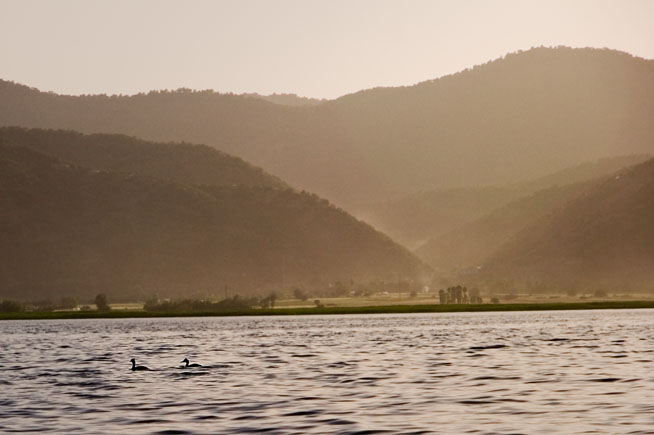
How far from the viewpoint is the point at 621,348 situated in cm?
7975

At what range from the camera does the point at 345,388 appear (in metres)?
52.7

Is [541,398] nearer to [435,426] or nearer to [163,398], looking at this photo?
[435,426]

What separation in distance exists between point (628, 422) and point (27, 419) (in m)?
23.8

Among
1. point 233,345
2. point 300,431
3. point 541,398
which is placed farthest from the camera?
point 233,345

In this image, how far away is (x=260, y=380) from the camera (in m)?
Result: 58.9

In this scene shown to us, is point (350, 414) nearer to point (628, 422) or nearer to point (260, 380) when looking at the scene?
point (628, 422)

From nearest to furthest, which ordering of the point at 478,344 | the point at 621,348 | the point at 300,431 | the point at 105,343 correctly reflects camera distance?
1. the point at 300,431
2. the point at 621,348
3. the point at 478,344
4. the point at 105,343

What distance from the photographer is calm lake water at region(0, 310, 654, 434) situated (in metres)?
39.6

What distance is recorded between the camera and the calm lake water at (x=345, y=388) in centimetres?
3956

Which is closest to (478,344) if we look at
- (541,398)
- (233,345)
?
(233,345)

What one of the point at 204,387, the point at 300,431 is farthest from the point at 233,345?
the point at 300,431

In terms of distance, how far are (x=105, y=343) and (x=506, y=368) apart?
58.8 meters

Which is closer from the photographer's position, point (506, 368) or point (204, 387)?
point (204, 387)

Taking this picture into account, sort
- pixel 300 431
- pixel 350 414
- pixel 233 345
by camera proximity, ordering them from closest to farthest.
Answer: pixel 300 431, pixel 350 414, pixel 233 345
